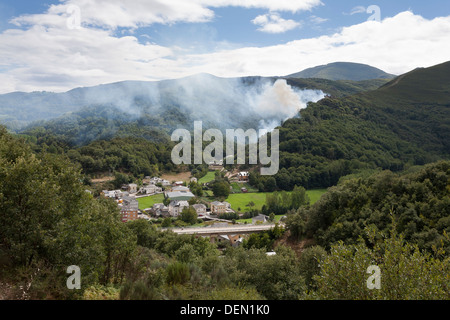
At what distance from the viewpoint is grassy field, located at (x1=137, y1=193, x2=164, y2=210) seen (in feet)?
156

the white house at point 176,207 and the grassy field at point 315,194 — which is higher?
the white house at point 176,207

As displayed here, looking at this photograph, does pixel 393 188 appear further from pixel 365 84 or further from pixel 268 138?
pixel 365 84

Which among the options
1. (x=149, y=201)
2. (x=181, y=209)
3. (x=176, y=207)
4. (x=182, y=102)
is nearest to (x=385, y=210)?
(x=181, y=209)

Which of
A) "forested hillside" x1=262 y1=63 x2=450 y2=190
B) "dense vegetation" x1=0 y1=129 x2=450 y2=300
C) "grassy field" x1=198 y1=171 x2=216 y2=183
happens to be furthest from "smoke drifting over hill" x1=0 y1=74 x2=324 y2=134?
"dense vegetation" x1=0 y1=129 x2=450 y2=300

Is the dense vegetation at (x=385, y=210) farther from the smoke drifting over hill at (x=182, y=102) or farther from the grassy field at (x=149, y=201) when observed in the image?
the smoke drifting over hill at (x=182, y=102)

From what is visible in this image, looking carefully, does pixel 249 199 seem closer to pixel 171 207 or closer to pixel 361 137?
pixel 171 207

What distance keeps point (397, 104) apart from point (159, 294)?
110554 mm

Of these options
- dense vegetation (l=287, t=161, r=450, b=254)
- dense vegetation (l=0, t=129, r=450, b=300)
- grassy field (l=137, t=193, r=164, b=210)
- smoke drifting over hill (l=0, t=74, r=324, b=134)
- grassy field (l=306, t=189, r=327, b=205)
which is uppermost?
smoke drifting over hill (l=0, t=74, r=324, b=134)

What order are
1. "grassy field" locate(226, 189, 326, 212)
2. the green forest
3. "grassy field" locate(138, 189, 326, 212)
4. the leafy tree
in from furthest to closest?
"grassy field" locate(138, 189, 326, 212) < "grassy field" locate(226, 189, 326, 212) < the leafy tree < the green forest

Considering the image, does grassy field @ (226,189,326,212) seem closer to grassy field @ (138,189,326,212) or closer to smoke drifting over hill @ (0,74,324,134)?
grassy field @ (138,189,326,212)

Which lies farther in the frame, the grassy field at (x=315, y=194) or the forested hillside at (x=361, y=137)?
the forested hillside at (x=361, y=137)

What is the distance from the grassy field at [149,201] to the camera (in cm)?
4767

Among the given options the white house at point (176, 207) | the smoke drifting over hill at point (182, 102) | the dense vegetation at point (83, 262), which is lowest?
the white house at point (176, 207)

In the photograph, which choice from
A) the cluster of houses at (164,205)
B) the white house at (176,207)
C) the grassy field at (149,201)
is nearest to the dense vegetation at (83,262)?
the cluster of houses at (164,205)
